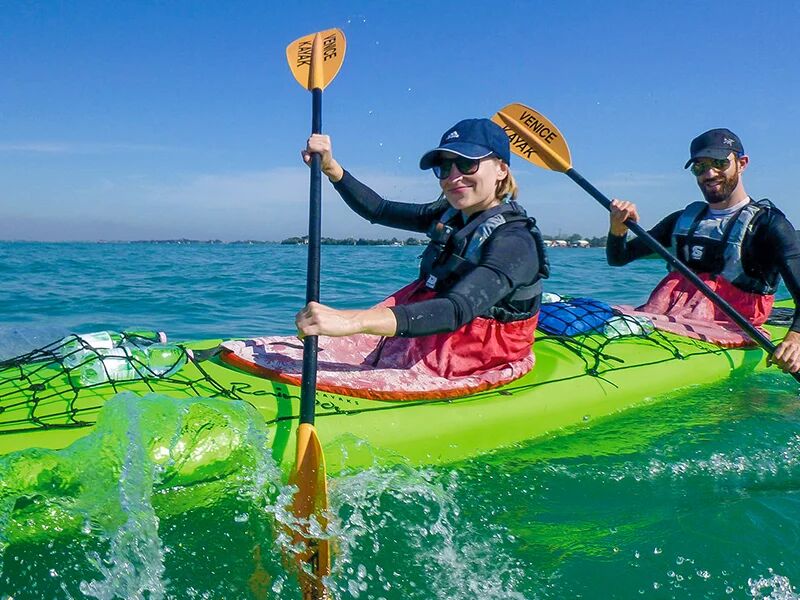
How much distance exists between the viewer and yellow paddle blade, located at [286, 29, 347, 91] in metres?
4.20

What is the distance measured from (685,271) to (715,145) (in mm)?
1022

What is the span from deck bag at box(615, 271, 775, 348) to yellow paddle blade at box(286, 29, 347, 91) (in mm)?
2556

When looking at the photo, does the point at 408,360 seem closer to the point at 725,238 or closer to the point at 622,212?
the point at 622,212

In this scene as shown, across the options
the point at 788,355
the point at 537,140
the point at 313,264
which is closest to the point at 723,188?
the point at 537,140

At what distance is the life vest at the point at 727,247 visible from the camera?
14.6ft

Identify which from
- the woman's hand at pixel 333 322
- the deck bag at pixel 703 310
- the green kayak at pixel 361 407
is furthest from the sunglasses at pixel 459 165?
the deck bag at pixel 703 310

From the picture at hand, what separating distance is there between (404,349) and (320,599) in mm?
1488

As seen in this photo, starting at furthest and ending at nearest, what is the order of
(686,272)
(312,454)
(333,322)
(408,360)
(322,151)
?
(686,272), (322,151), (408,360), (312,454), (333,322)

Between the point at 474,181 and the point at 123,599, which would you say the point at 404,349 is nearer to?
the point at 474,181

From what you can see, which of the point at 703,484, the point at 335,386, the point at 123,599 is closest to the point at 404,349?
the point at 335,386

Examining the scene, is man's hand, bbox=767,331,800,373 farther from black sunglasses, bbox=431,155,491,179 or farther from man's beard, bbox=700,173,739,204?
black sunglasses, bbox=431,155,491,179

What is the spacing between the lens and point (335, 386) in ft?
9.86

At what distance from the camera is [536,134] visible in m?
4.92

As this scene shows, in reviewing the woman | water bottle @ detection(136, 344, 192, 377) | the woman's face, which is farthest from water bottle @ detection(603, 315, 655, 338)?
water bottle @ detection(136, 344, 192, 377)
